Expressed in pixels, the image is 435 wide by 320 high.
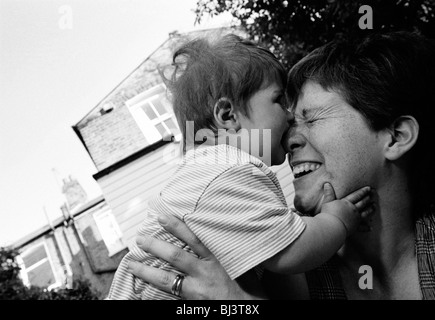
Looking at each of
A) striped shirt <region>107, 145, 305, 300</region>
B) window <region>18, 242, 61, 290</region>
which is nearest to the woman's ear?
striped shirt <region>107, 145, 305, 300</region>

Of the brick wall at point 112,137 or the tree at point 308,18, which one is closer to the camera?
the tree at point 308,18

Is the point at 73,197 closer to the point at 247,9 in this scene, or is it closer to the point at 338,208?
the point at 247,9

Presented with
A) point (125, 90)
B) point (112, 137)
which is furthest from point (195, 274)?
point (125, 90)

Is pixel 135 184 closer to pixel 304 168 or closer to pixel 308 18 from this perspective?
pixel 308 18

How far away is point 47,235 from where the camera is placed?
12797mm

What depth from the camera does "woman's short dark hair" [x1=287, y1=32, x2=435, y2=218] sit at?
167 cm

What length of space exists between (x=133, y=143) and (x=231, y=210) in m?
6.33

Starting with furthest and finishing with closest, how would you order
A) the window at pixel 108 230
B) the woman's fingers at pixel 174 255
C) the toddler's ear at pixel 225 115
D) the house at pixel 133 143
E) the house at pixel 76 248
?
the house at pixel 76 248 < the window at pixel 108 230 < the house at pixel 133 143 < the toddler's ear at pixel 225 115 < the woman's fingers at pixel 174 255

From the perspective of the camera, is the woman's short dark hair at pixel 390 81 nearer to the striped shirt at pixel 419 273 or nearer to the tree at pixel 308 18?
the striped shirt at pixel 419 273

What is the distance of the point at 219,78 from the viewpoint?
5.49 ft

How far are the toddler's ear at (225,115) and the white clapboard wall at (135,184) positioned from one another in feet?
17.3

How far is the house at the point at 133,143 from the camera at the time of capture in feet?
22.8

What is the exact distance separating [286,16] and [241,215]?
351 cm

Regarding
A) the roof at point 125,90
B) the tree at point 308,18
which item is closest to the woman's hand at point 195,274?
the tree at point 308,18
